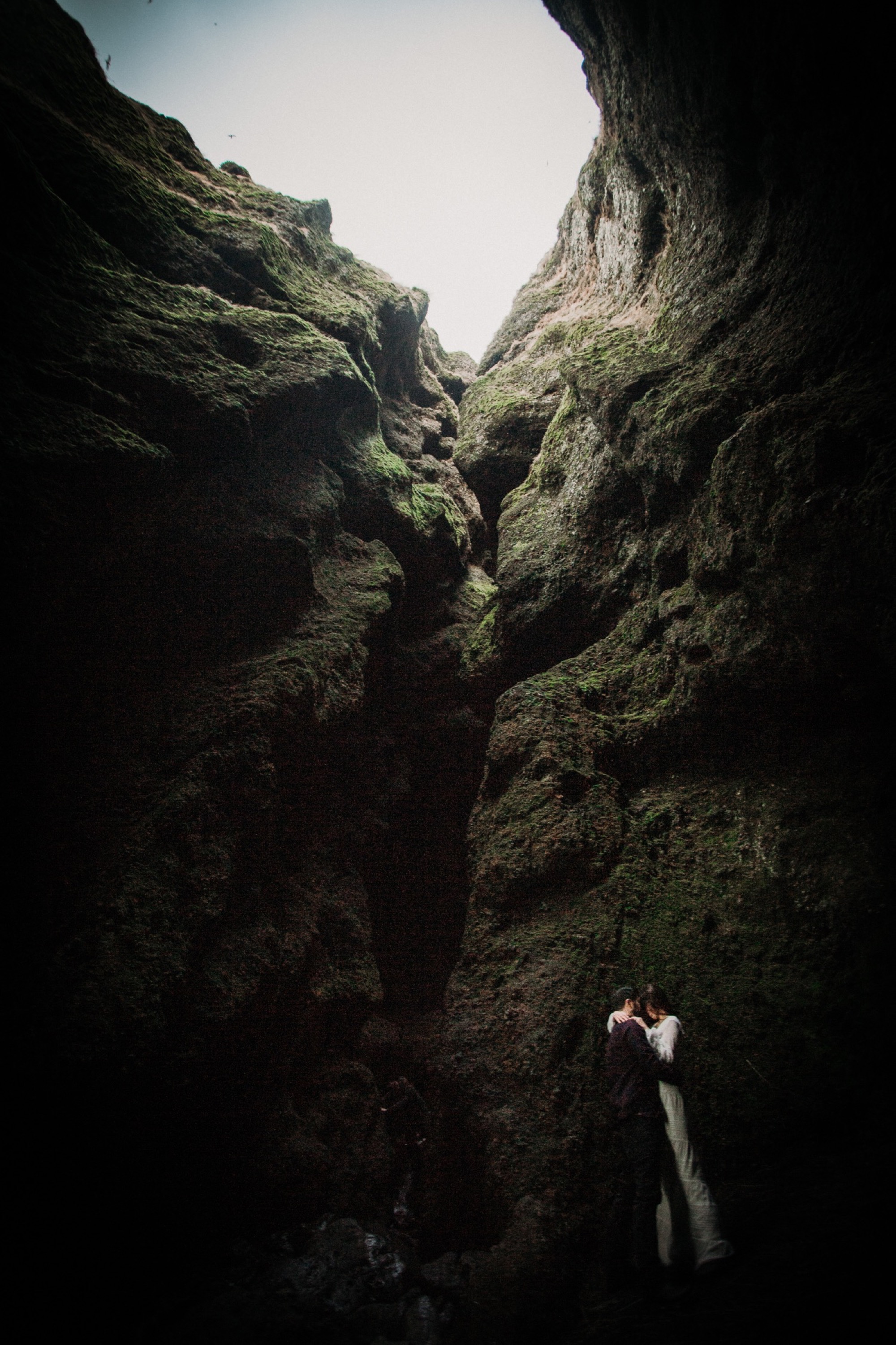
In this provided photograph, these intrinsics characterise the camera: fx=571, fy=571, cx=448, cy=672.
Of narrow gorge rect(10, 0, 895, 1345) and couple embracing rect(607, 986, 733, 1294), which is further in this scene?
narrow gorge rect(10, 0, 895, 1345)

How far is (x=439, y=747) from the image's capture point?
9367 mm

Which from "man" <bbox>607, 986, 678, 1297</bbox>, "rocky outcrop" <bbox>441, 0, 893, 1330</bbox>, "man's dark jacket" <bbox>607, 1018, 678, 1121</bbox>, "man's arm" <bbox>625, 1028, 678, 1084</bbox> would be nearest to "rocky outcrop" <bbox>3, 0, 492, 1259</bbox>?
"rocky outcrop" <bbox>441, 0, 893, 1330</bbox>

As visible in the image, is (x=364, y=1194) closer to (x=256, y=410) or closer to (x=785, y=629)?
(x=785, y=629)

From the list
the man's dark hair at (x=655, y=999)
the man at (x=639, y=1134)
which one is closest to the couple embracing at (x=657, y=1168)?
the man at (x=639, y=1134)

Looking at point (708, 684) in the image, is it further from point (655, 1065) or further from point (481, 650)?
point (481, 650)

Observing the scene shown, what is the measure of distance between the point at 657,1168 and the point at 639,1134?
23cm

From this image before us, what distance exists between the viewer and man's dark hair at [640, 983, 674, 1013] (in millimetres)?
4906

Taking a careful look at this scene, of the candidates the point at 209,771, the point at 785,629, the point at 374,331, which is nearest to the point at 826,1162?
the point at 785,629

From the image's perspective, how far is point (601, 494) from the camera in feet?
30.1

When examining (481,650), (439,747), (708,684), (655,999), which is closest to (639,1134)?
(655,999)

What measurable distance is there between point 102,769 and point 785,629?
7.39m

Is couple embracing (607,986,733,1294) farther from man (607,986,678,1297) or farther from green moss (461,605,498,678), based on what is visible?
green moss (461,605,498,678)

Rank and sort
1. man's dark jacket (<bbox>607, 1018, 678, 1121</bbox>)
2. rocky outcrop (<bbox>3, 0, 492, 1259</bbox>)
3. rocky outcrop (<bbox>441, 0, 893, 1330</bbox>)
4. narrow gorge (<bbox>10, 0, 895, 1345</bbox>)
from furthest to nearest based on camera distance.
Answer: rocky outcrop (<bbox>3, 0, 492, 1259</bbox>), rocky outcrop (<bbox>441, 0, 893, 1330</bbox>), narrow gorge (<bbox>10, 0, 895, 1345</bbox>), man's dark jacket (<bbox>607, 1018, 678, 1121</bbox>)

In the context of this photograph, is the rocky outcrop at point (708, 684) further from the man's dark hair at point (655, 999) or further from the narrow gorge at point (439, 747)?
the man's dark hair at point (655, 999)
